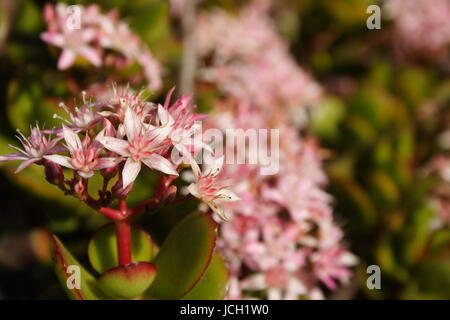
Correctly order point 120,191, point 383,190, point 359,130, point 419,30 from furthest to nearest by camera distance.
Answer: point 419,30 → point 359,130 → point 383,190 → point 120,191

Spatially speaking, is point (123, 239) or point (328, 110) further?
point (328, 110)

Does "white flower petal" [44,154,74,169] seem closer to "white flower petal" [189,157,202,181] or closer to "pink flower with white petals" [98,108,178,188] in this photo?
"pink flower with white petals" [98,108,178,188]

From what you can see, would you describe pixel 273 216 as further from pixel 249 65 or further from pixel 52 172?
pixel 249 65

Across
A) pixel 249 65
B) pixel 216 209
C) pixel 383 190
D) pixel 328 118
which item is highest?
pixel 249 65

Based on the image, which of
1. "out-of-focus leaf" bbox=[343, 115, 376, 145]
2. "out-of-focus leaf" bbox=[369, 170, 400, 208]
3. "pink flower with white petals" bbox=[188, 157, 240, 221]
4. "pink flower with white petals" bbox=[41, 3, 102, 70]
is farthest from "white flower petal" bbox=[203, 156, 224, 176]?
"out-of-focus leaf" bbox=[343, 115, 376, 145]

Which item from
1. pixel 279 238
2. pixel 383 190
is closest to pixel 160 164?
pixel 279 238
